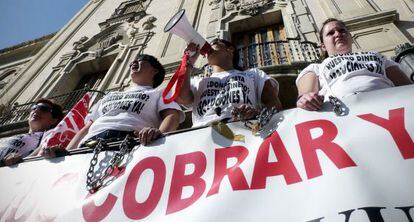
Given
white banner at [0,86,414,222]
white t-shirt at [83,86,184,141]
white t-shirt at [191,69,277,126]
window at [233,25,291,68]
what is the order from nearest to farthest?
white banner at [0,86,414,222] → white t-shirt at [191,69,277,126] → white t-shirt at [83,86,184,141] → window at [233,25,291,68]

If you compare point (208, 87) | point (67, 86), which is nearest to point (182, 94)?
point (208, 87)

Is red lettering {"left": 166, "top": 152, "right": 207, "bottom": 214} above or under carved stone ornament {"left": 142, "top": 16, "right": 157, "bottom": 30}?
under

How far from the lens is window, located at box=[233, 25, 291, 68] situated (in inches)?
237

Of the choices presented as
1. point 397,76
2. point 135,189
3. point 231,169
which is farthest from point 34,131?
point 397,76

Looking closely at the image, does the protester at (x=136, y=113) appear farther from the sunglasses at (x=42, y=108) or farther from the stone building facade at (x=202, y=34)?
the stone building facade at (x=202, y=34)

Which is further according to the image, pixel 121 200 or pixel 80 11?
pixel 80 11

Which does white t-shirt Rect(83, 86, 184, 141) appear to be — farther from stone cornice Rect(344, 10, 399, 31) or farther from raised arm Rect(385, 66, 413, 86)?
stone cornice Rect(344, 10, 399, 31)

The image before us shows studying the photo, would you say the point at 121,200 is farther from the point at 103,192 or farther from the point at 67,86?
the point at 67,86

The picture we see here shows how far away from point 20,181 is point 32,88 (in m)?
7.44

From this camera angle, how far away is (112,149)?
208 centimetres

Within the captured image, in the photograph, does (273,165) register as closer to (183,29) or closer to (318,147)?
(318,147)

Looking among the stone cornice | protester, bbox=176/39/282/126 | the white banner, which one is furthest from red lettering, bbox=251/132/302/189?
the stone cornice

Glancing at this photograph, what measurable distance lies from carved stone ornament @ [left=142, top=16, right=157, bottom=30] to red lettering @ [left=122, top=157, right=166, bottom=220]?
8.16 meters

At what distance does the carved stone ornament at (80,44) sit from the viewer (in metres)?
9.76
